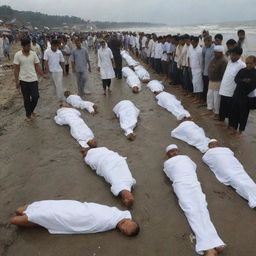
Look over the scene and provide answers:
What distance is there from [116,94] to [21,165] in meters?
5.16

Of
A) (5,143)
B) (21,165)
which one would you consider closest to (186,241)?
(21,165)

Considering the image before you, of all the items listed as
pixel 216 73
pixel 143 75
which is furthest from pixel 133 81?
pixel 216 73

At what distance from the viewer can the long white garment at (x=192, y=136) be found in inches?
215

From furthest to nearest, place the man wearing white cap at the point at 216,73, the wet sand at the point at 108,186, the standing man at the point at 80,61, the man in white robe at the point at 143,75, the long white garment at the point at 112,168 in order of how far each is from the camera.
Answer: the man in white robe at the point at 143,75
the standing man at the point at 80,61
the man wearing white cap at the point at 216,73
the long white garment at the point at 112,168
the wet sand at the point at 108,186

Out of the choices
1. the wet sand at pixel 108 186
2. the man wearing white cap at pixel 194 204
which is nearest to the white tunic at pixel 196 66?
the wet sand at pixel 108 186

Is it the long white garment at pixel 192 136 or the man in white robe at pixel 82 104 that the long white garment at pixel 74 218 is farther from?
the man in white robe at pixel 82 104

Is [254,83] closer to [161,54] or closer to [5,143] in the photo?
[5,143]

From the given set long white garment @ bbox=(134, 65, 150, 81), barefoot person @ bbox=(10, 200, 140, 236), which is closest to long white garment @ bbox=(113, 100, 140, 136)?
barefoot person @ bbox=(10, 200, 140, 236)

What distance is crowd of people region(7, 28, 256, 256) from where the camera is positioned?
3312 mm

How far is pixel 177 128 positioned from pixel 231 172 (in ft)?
6.26

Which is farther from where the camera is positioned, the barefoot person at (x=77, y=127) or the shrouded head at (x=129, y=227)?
the barefoot person at (x=77, y=127)

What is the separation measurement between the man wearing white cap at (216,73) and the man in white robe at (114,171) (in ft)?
11.0

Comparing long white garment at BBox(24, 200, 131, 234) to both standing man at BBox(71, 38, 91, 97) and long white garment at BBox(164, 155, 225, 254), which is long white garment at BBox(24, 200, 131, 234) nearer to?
long white garment at BBox(164, 155, 225, 254)

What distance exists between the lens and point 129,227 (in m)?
3.26
